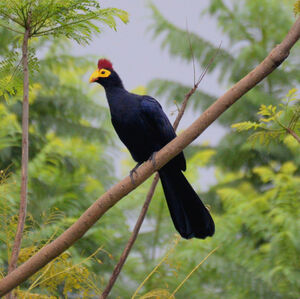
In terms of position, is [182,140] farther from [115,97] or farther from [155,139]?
[115,97]

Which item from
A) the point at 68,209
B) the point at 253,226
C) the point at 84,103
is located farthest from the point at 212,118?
the point at 84,103

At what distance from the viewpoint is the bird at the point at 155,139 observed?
7.98 feet

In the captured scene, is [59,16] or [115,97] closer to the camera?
[59,16]

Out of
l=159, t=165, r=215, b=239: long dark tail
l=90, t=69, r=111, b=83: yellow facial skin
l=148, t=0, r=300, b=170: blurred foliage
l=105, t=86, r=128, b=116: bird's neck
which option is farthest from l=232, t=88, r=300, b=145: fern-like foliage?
l=148, t=0, r=300, b=170: blurred foliage

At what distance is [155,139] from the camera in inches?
107

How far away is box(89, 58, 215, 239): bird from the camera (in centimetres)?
243

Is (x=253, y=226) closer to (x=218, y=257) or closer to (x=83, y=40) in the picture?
(x=218, y=257)

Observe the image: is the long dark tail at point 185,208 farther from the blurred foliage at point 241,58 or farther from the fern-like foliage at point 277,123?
the blurred foliage at point 241,58

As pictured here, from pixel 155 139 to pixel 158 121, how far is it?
0.10 m

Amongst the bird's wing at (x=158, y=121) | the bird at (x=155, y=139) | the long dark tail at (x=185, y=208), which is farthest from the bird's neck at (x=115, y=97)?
the long dark tail at (x=185, y=208)

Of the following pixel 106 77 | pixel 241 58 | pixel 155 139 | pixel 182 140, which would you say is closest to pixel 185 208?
pixel 155 139

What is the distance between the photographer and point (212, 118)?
1.84 metres

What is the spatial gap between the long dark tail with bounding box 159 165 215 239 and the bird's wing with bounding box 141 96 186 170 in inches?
6.5

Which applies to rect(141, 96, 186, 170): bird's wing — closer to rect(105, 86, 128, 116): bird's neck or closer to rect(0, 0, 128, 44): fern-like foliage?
rect(105, 86, 128, 116): bird's neck
